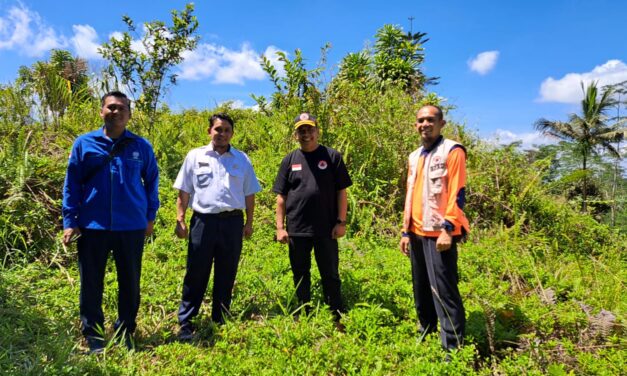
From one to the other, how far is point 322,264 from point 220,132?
1502mm

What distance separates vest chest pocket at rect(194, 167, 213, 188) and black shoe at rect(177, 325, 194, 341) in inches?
48.9

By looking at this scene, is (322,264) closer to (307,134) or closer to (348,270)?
(348,270)

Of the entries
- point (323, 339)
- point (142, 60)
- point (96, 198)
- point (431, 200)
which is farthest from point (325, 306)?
point (142, 60)

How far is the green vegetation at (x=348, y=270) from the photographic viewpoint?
283 cm

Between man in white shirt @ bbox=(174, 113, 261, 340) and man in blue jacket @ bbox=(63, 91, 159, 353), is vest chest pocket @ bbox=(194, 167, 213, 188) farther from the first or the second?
man in blue jacket @ bbox=(63, 91, 159, 353)

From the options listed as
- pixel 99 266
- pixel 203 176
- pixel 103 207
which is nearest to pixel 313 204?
pixel 203 176

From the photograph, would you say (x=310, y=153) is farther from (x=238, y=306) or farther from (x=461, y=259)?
(x=461, y=259)

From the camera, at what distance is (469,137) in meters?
7.53

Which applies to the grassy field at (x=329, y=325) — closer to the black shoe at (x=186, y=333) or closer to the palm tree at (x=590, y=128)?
the black shoe at (x=186, y=333)

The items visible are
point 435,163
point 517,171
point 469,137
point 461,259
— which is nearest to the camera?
point 435,163

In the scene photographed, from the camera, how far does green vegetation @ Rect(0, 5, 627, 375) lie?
2.83 meters

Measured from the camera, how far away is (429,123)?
2855 millimetres

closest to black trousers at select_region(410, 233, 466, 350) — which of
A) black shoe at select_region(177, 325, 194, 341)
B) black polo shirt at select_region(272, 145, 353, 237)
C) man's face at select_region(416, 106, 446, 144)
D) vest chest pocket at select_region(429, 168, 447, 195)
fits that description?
vest chest pocket at select_region(429, 168, 447, 195)

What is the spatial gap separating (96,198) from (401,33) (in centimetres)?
1481
